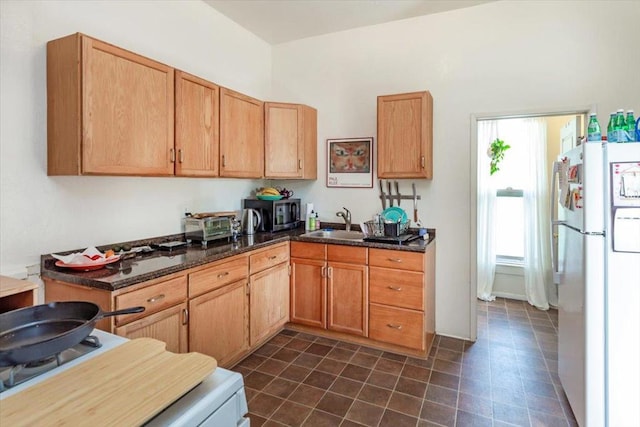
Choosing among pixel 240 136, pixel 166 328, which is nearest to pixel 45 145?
pixel 166 328

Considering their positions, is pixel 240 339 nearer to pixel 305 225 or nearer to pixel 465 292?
pixel 305 225

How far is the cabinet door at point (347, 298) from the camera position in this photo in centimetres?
298

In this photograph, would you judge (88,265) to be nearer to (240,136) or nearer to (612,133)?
(240,136)

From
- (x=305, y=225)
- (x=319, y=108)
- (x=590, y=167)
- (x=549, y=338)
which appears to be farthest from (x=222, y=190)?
(x=549, y=338)

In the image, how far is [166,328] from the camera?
Result: 2053 mm

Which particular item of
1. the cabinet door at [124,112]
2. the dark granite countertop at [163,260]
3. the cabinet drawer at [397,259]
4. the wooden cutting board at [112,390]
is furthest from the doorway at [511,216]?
the wooden cutting board at [112,390]

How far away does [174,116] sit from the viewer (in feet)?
7.82

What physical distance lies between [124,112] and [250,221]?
4.90 feet

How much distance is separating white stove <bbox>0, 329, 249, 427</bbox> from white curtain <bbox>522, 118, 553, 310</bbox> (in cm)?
400

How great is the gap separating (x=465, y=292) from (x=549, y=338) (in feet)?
2.72

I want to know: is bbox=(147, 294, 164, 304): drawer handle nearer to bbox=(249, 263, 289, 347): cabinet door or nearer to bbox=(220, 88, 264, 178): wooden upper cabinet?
bbox=(249, 263, 289, 347): cabinet door

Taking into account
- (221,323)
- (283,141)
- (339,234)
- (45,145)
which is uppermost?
(283,141)

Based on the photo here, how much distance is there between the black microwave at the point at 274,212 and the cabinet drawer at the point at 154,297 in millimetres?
1333

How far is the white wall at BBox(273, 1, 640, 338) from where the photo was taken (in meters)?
2.77
